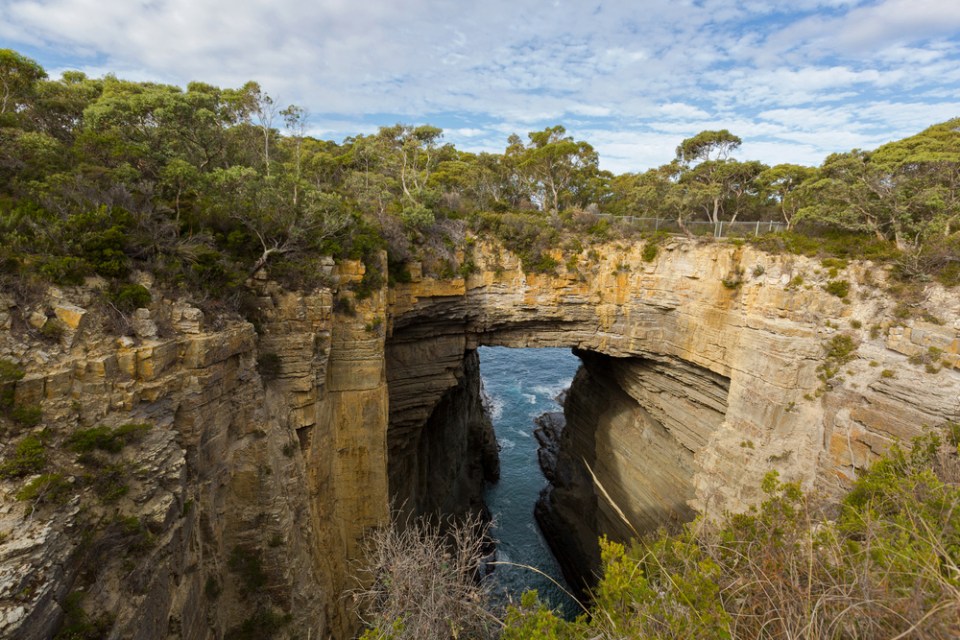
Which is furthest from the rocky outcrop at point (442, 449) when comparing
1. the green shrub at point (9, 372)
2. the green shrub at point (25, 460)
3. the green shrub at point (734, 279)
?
the green shrub at point (734, 279)

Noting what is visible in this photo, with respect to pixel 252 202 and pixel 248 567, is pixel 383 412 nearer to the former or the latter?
pixel 248 567

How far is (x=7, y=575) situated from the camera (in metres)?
5.22

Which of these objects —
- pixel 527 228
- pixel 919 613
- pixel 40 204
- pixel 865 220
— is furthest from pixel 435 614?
pixel 865 220

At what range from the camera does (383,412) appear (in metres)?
13.7

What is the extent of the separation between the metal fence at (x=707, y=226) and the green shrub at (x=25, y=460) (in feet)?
69.1

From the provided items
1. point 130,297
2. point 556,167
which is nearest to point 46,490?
point 130,297

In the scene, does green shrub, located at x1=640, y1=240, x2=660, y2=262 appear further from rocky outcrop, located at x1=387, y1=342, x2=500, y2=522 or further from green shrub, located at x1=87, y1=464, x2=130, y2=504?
green shrub, located at x1=87, y1=464, x2=130, y2=504

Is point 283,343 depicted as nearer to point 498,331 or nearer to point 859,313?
point 498,331

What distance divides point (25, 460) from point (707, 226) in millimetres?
25625

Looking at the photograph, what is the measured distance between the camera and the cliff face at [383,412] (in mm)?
6855

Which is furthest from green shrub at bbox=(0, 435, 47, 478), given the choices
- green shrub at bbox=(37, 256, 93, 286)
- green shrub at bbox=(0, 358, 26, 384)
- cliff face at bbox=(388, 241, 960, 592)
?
cliff face at bbox=(388, 241, 960, 592)

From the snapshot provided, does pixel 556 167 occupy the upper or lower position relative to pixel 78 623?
upper

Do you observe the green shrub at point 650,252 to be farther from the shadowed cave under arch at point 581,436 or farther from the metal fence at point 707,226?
the shadowed cave under arch at point 581,436

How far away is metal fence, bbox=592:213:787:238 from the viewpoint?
18766 millimetres
